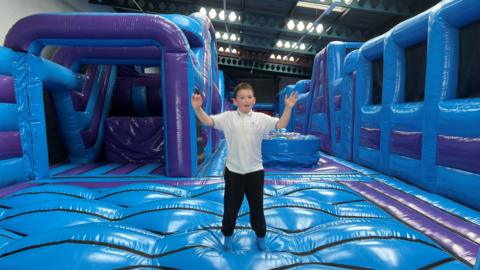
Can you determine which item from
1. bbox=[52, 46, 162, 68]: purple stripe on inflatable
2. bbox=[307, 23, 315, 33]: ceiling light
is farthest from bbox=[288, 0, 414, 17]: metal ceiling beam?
bbox=[52, 46, 162, 68]: purple stripe on inflatable

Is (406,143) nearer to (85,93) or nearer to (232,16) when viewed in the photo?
(85,93)

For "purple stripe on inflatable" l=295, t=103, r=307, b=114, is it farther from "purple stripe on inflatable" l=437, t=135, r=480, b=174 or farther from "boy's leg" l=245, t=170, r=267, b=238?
"boy's leg" l=245, t=170, r=267, b=238

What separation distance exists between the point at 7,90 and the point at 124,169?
1.73 metres

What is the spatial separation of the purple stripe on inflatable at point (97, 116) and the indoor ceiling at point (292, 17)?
4.27 metres

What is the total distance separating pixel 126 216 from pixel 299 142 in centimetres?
307

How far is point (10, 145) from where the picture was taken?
10.9 ft

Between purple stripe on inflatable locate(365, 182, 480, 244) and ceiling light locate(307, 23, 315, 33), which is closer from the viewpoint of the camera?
purple stripe on inflatable locate(365, 182, 480, 244)

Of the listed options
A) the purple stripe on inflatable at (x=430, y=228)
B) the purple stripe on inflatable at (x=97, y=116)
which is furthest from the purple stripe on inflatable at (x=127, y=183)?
the purple stripe on inflatable at (x=430, y=228)

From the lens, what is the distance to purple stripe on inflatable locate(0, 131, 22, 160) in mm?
3221

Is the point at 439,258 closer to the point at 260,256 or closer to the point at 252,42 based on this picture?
the point at 260,256

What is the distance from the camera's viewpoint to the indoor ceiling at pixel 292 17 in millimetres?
8234

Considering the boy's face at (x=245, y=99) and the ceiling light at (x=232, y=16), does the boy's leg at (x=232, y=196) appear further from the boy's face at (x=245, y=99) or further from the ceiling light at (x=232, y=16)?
the ceiling light at (x=232, y=16)

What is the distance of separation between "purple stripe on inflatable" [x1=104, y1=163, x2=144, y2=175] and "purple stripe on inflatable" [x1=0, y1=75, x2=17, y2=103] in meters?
1.43

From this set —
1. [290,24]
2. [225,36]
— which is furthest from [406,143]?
[225,36]
